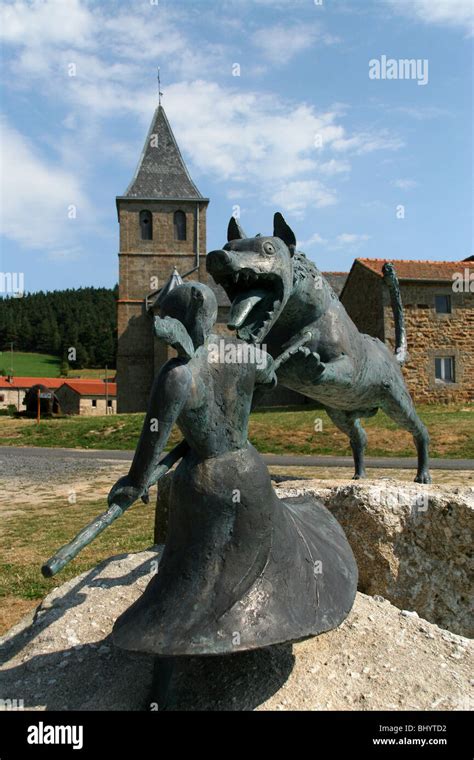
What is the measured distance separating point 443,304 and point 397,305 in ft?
62.4

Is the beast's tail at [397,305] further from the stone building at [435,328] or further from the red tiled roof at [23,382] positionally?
the red tiled roof at [23,382]

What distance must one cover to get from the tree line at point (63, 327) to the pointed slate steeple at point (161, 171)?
139ft

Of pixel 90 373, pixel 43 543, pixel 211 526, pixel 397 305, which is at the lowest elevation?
pixel 43 543

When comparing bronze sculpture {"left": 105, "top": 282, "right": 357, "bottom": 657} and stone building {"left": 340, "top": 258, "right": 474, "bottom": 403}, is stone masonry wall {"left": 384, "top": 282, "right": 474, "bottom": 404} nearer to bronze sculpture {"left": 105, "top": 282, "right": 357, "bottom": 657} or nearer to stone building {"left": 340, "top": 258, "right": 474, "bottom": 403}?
stone building {"left": 340, "top": 258, "right": 474, "bottom": 403}

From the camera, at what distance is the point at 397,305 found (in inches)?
216

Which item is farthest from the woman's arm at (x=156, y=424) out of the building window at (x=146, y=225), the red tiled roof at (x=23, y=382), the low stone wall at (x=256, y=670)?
the red tiled roof at (x=23, y=382)

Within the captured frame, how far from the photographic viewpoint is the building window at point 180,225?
39034 millimetres

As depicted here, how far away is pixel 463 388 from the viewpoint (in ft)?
75.6

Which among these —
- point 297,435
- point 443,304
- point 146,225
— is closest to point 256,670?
point 297,435

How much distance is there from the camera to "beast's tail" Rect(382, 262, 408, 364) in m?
5.36

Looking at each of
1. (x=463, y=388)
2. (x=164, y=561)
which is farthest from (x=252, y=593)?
(x=463, y=388)

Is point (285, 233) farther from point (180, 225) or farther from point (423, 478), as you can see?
point (180, 225)
